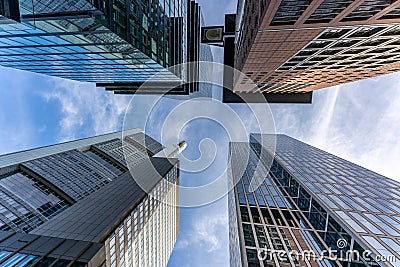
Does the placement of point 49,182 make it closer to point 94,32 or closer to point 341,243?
point 94,32

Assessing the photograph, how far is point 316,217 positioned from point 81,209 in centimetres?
4059

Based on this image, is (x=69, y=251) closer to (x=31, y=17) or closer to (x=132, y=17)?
(x=31, y=17)

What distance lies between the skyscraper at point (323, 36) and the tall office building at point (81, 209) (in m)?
26.8

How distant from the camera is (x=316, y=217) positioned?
3781 centimetres

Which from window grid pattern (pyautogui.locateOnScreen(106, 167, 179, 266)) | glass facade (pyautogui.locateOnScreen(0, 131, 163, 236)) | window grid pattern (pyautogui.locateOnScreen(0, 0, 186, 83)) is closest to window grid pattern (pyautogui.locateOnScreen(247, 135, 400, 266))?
window grid pattern (pyautogui.locateOnScreen(106, 167, 179, 266))

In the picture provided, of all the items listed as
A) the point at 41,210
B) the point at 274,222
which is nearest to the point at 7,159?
the point at 41,210

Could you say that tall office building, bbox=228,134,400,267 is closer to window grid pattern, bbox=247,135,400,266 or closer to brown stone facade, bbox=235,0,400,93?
window grid pattern, bbox=247,135,400,266

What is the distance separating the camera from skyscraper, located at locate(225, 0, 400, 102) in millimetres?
16797

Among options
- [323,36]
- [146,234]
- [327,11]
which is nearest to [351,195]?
[323,36]

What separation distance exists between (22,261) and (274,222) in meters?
37.0

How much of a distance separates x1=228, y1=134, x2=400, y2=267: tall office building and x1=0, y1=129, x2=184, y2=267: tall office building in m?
18.1

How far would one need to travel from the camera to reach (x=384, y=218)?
31328mm
